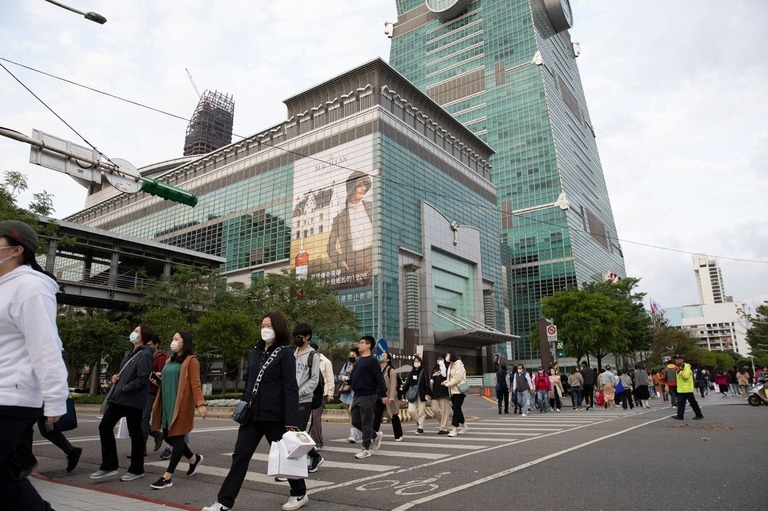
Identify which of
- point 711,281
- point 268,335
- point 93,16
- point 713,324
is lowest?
point 268,335

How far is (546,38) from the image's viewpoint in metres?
91.7

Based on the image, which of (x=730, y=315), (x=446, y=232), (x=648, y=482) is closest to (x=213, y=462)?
(x=648, y=482)

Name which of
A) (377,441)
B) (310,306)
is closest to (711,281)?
(310,306)

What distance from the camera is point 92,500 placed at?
486 centimetres

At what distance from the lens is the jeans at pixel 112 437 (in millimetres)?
6113

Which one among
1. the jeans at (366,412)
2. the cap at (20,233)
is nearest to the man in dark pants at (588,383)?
the jeans at (366,412)

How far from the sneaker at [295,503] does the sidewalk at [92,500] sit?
2.63ft

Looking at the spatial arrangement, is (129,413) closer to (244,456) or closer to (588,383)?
(244,456)

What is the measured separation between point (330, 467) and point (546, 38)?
327 feet

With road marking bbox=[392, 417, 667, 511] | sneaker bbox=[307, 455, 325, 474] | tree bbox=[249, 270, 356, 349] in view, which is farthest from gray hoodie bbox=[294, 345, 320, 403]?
tree bbox=[249, 270, 356, 349]

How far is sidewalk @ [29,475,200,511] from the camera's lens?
14.9 ft

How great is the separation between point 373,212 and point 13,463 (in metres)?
42.4

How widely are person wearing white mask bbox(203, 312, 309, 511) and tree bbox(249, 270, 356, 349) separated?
25742mm

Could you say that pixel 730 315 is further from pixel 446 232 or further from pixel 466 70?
pixel 446 232
